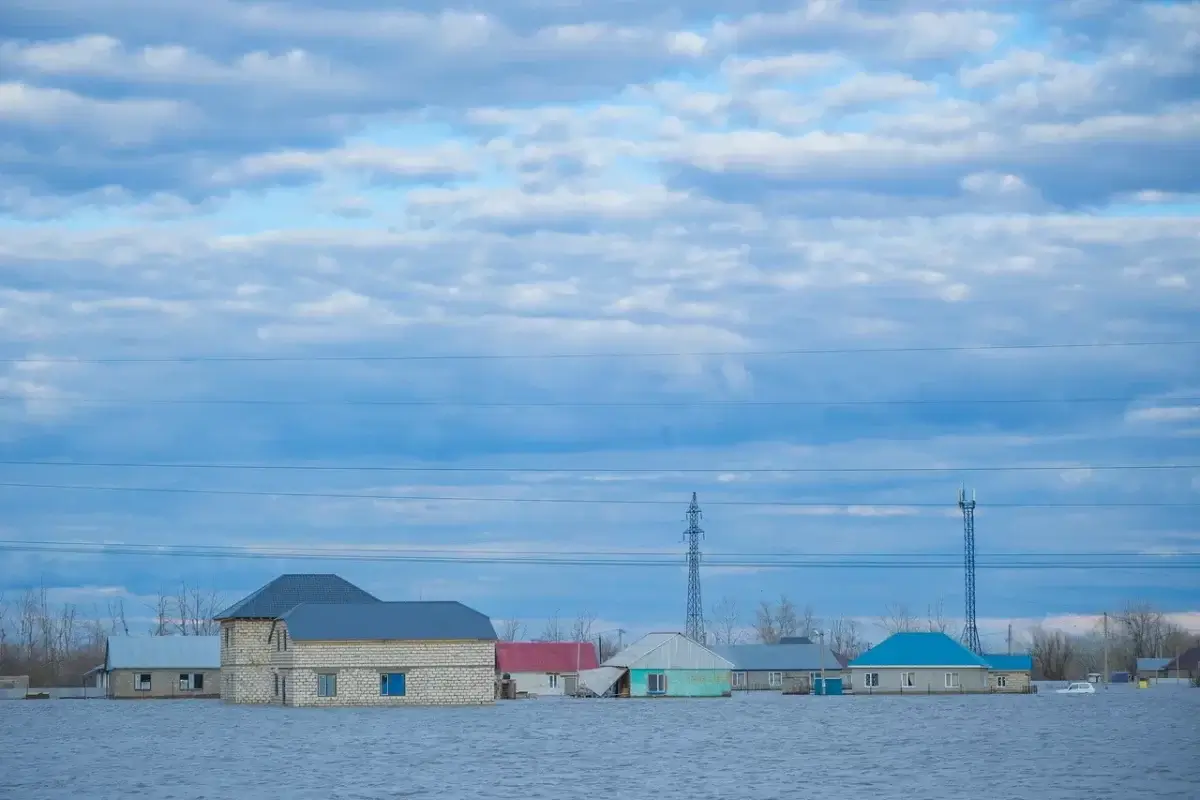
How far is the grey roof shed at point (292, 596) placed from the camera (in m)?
81.1

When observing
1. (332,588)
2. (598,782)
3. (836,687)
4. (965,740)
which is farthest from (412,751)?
(836,687)

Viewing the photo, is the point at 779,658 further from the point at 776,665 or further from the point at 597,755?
the point at 597,755

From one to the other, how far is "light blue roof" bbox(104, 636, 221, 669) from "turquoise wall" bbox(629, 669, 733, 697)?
27.0 metres

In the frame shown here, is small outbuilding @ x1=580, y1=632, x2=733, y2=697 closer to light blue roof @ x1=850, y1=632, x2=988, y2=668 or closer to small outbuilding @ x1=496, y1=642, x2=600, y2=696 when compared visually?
small outbuilding @ x1=496, y1=642, x2=600, y2=696

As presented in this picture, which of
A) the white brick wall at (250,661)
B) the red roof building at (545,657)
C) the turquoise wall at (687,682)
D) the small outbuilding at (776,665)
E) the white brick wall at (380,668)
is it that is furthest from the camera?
the small outbuilding at (776,665)

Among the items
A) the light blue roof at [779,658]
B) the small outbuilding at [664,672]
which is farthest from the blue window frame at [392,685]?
the light blue roof at [779,658]

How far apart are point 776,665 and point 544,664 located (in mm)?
33739

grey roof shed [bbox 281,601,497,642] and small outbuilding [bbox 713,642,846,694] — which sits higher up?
grey roof shed [bbox 281,601,497,642]

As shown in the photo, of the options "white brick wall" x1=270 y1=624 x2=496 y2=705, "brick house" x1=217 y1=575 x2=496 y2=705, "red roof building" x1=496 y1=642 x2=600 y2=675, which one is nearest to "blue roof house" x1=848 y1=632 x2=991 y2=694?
"red roof building" x1=496 y1=642 x2=600 y2=675

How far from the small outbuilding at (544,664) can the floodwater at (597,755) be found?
3622cm

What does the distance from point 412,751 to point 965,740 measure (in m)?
17.2

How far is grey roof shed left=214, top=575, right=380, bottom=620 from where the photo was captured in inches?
3191

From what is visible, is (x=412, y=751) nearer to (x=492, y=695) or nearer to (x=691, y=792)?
(x=691, y=792)

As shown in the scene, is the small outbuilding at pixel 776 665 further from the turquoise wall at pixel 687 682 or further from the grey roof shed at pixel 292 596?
the grey roof shed at pixel 292 596
